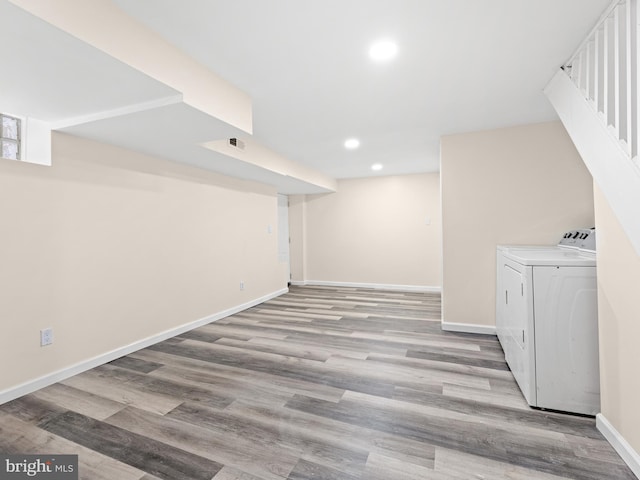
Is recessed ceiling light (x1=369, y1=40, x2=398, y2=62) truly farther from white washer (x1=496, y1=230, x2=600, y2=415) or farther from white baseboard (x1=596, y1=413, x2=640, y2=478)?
white baseboard (x1=596, y1=413, x2=640, y2=478)

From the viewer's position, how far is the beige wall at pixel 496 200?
3.11 meters

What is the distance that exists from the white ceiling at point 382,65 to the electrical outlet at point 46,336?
238cm

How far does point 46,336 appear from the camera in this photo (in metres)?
2.32

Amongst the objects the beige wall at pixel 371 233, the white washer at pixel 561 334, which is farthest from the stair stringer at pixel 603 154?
the beige wall at pixel 371 233

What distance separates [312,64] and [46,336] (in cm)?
293

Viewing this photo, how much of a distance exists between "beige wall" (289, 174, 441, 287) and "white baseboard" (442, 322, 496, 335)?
2.23m

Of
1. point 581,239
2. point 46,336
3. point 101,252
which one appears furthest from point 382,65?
point 46,336

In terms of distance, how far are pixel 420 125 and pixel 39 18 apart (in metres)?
3.09

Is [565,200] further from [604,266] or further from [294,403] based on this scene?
[294,403]

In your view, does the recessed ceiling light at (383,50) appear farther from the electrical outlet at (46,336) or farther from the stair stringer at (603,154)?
the electrical outlet at (46,336)

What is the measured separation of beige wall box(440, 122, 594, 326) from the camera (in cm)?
311

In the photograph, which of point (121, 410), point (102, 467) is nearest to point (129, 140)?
point (121, 410)

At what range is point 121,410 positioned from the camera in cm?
196

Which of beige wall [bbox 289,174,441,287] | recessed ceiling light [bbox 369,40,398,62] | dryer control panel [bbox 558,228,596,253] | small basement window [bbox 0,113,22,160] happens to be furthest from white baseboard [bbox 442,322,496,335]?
small basement window [bbox 0,113,22,160]
